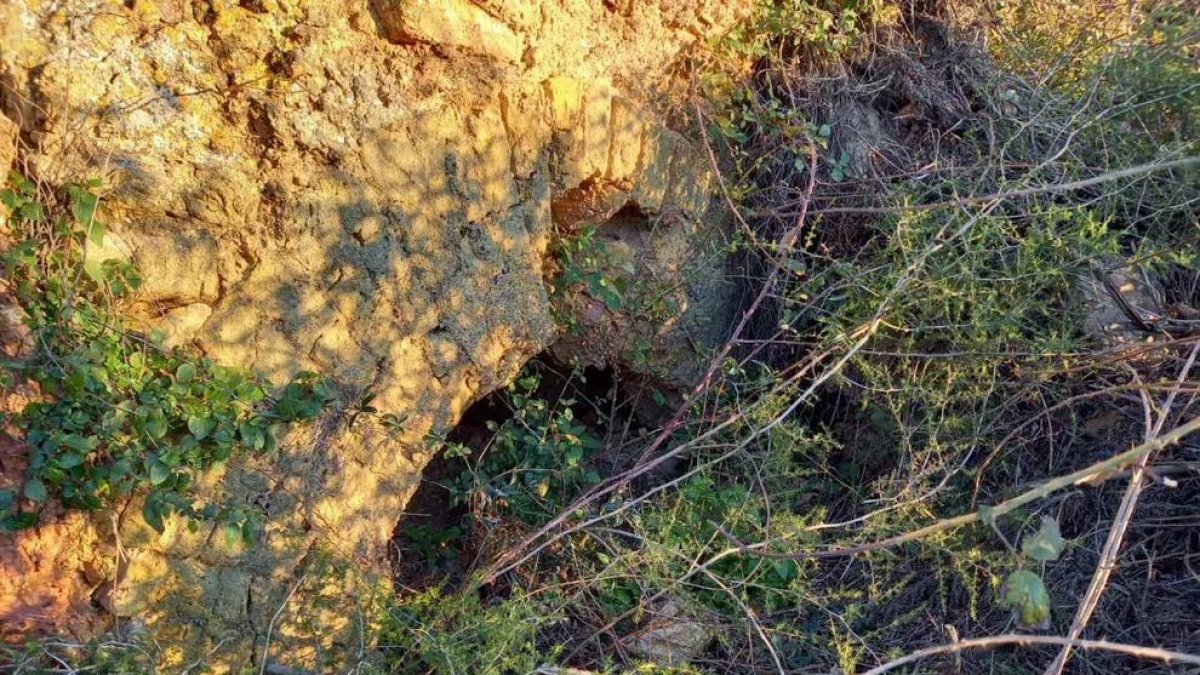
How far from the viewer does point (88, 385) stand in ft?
6.58

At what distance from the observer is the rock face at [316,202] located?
2094 mm

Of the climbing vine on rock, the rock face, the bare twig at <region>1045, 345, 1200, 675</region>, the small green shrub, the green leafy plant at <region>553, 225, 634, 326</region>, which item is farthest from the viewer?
the green leafy plant at <region>553, 225, 634, 326</region>

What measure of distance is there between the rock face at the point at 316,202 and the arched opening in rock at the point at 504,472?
0.32 meters

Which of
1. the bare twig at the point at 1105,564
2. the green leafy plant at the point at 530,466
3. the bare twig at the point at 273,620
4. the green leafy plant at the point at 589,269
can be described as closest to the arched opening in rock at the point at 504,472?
the green leafy plant at the point at 530,466

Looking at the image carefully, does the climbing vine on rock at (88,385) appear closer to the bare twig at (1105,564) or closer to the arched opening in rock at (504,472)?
the arched opening in rock at (504,472)

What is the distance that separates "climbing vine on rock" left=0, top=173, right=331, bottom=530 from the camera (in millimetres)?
1990

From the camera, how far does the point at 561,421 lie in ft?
10.4

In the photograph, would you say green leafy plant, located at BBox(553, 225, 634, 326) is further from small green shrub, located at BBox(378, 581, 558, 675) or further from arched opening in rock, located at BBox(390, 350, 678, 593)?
small green shrub, located at BBox(378, 581, 558, 675)

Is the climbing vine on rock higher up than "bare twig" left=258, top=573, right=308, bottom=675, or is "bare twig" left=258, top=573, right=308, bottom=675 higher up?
the climbing vine on rock

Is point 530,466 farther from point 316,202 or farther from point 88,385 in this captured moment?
point 88,385

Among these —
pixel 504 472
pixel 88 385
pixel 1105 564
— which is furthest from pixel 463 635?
pixel 1105 564

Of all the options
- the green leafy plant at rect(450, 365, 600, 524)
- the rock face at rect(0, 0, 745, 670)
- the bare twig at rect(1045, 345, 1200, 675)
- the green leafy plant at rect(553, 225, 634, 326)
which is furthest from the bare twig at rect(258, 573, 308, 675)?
the bare twig at rect(1045, 345, 1200, 675)

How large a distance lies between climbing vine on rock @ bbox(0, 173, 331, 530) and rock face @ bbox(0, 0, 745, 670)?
0.08 m

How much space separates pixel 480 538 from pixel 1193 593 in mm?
2383
